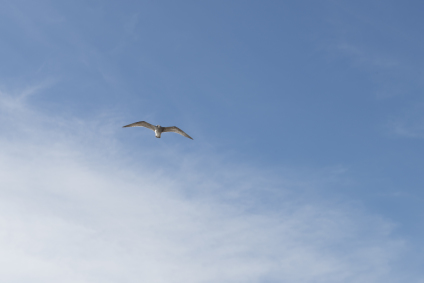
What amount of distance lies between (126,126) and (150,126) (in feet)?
18.7

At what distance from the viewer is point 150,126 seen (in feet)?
272

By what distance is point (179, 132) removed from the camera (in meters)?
84.0

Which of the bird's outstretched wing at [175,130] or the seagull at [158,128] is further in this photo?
the bird's outstretched wing at [175,130]

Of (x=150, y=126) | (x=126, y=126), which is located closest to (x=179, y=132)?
(x=150, y=126)

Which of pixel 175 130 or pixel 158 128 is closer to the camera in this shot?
pixel 158 128

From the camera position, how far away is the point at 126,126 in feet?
267

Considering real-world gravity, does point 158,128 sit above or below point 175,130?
below

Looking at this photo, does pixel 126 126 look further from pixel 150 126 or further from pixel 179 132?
pixel 179 132

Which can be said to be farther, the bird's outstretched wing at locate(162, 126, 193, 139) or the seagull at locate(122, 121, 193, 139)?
the bird's outstretched wing at locate(162, 126, 193, 139)

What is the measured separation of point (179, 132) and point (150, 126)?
23.6ft

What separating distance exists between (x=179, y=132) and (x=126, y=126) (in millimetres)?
12804
